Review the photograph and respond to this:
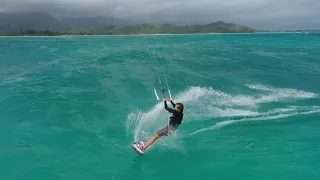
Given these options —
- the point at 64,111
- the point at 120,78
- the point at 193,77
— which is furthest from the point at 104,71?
the point at 64,111

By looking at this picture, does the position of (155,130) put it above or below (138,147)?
above

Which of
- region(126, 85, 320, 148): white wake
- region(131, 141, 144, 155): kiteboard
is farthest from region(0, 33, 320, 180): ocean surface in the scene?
region(131, 141, 144, 155): kiteboard

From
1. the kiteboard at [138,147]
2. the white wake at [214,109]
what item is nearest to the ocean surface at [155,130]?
the white wake at [214,109]

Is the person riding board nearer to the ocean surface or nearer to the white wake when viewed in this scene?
the ocean surface

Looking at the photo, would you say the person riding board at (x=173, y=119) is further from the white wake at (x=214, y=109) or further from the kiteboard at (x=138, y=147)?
the white wake at (x=214, y=109)

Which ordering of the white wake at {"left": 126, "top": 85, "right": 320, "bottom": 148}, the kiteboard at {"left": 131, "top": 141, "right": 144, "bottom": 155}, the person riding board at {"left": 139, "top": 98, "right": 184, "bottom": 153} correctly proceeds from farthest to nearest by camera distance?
the white wake at {"left": 126, "top": 85, "right": 320, "bottom": 148}
the kiteboard at {"left": 131, "top": 141, "right": 144, "bottom": 155}
the person riding board at {"left": 139, "top": 98, "right": 184, "bottom": 153}

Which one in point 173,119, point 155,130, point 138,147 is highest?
point 173,119

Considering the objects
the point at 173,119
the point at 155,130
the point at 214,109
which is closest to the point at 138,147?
the point at 173,119

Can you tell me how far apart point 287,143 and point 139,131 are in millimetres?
7054

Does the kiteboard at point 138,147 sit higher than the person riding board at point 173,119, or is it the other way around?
the person riding board at point 173,119

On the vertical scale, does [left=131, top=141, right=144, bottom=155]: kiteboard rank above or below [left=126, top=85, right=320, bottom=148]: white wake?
below

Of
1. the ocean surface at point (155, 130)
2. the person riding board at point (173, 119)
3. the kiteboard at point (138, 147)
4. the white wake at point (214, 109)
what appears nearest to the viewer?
the ocean surface at point (155, 130)

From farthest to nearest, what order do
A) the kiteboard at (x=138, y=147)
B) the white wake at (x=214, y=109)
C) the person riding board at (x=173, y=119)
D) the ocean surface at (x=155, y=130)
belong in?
the white wake at (x=214, y=109)
the kiteboard at (x=138, y=147)
the person riding board at (x=173, y=119)
the ocean surface at (x=155, y=130)

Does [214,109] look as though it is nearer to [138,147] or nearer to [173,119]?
[173,119]
